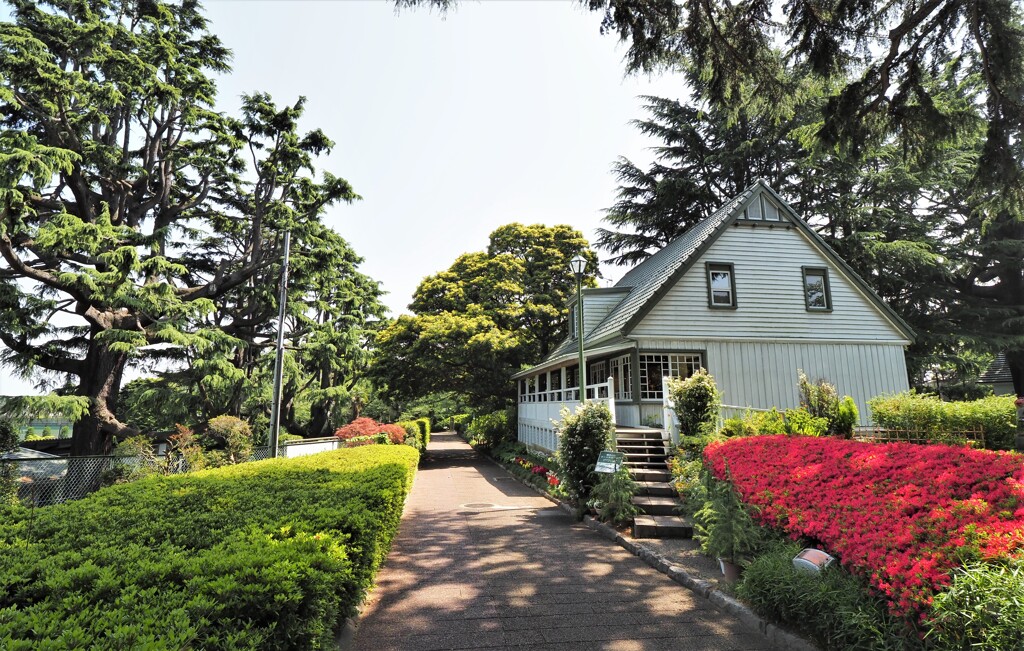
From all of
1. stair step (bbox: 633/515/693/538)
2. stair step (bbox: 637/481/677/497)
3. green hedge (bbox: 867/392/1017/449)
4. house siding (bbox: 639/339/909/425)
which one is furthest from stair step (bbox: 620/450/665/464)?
green hedge (bbox: 867/392/1017/449)

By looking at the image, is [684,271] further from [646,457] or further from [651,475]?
[651,475]

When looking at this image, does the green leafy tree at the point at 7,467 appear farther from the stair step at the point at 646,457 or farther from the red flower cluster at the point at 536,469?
the stair step at the point at 646,457

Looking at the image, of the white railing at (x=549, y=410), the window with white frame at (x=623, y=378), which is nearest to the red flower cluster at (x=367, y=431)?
the white railing at (x=549, y=410)

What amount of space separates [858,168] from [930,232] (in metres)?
5.42

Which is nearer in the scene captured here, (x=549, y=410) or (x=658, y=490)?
(x=658, y=490)

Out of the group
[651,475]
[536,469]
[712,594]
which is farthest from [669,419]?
[712,594]

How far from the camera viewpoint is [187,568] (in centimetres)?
293

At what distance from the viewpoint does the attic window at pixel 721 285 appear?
15.7 metres

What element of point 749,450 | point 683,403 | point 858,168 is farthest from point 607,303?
point 858,168

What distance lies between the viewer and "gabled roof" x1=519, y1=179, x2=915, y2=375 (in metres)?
15.1

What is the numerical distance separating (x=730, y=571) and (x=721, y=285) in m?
11.8

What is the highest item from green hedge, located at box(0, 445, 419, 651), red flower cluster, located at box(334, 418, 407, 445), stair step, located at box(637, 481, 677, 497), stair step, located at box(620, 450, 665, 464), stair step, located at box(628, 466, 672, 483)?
green hedge, located at box(0, 445, 419, 651)

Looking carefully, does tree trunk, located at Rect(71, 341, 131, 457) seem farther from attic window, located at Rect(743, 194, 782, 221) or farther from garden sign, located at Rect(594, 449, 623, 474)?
attic window, located at Rect(743, 194, 782, 221)

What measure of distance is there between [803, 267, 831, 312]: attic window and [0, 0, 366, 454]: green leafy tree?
18.6 metres
